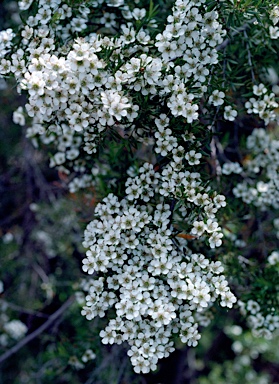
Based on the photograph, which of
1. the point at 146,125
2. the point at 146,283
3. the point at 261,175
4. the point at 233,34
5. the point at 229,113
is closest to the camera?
the point at 146,283

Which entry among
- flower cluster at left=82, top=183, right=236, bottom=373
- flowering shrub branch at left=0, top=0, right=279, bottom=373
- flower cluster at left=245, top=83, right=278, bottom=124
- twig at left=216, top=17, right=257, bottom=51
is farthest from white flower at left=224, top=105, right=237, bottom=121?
flower cluster at left=82, top=183, right=236, bottom=373

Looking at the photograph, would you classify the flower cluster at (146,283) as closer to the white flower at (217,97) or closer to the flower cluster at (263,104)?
the white flower at (217,97)

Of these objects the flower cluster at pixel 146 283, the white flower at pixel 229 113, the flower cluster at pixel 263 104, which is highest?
the white flower at pixel 229 113

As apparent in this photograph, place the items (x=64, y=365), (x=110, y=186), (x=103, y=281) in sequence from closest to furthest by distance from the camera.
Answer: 1. (x=103, y=281)
2. (x=110, y=186)
3. (x=64, y=365)

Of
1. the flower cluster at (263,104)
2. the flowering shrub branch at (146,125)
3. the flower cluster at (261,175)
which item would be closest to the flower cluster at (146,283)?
the flowering shrub branch at (146,125)

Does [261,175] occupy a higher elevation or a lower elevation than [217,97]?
lower

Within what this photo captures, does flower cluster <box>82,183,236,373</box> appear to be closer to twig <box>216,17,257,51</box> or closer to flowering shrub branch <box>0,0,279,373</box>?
flowering shrub branch <box>0,0,279,373</box>

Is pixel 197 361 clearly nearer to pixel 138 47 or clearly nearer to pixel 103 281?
pixel 103 281

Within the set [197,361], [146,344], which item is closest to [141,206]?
[146,344]

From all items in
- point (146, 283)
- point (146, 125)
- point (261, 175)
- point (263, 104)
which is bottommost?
point (261, 175)

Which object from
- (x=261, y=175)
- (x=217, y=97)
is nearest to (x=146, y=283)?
(x=217, y=97)

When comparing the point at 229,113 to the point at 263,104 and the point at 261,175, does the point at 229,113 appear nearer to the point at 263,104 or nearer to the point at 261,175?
the point at 263,104
